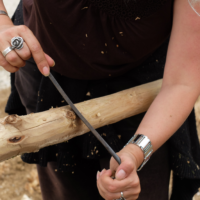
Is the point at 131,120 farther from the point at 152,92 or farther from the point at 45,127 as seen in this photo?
the point at 45,127

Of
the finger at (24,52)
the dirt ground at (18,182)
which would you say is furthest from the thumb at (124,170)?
the dirt ground at (18,182)

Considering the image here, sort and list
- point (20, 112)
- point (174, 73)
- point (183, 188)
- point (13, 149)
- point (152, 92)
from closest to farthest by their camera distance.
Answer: point (13, 149) → point (174, 73) → point (152, 92) → point (183, 188) → point (20, 112)

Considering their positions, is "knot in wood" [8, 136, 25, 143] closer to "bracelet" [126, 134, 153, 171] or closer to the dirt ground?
"bracelet" [126, 134, 153, 171]

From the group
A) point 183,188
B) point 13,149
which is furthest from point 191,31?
point 183,188

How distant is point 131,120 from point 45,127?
380 millimetres

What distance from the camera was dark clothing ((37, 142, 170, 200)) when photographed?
0.85m

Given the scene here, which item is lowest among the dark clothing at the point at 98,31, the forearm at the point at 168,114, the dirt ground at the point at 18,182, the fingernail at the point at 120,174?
the dirt ground at the point at 18,182

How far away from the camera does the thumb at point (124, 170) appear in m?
0.54

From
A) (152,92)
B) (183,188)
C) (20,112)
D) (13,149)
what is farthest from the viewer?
(20,112)

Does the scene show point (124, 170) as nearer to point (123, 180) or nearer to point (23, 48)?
point (123, 180)

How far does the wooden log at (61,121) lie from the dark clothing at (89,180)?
22 centimetres

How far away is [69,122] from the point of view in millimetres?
622

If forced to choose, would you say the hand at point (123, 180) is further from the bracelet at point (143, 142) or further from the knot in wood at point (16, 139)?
the knot in wood at point (16, 139)

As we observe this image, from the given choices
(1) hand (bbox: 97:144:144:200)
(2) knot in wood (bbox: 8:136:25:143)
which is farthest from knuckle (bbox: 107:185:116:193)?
(2) knot in wood (bbox: 8:136:25:143)
